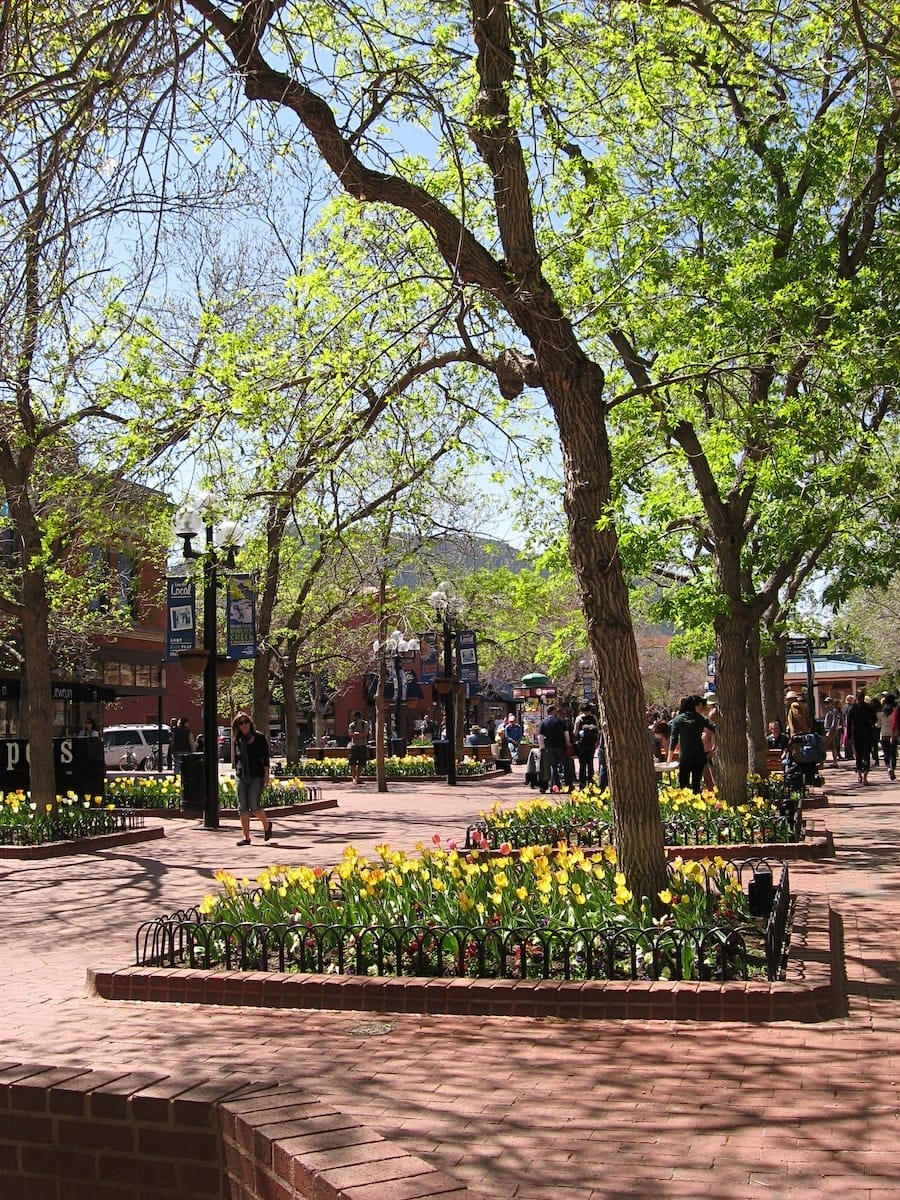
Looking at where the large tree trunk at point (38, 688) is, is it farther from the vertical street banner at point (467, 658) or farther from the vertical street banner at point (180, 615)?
the vertical street banner at point (467, 658)

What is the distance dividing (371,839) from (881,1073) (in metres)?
11.9

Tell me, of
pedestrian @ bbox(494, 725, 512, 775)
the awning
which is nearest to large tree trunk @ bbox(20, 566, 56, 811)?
the awning

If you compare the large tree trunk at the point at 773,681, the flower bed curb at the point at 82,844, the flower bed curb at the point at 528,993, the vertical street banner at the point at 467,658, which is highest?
the vertical street banner at the point at 467,658

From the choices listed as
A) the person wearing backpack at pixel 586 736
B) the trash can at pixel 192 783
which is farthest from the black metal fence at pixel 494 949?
the person wearing backpack at pixel 586 736

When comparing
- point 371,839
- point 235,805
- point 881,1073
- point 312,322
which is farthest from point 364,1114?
point 235,805

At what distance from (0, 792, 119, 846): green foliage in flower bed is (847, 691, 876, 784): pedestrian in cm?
1515

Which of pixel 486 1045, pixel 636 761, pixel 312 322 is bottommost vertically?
pixel 486 1045

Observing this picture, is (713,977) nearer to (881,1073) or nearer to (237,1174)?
(881,1073)

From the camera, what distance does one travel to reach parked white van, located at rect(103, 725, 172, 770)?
44.7 metres

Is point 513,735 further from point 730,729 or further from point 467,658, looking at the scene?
point 730,729

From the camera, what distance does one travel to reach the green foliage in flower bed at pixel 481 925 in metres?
7.00

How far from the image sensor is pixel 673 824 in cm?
1272

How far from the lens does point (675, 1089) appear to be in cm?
527

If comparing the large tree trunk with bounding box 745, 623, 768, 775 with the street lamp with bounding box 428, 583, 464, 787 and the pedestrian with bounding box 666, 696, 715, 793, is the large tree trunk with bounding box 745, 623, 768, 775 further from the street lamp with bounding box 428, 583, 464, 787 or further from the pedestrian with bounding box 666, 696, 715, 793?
the street lamp with bounding box 428, 583, 464, 787
